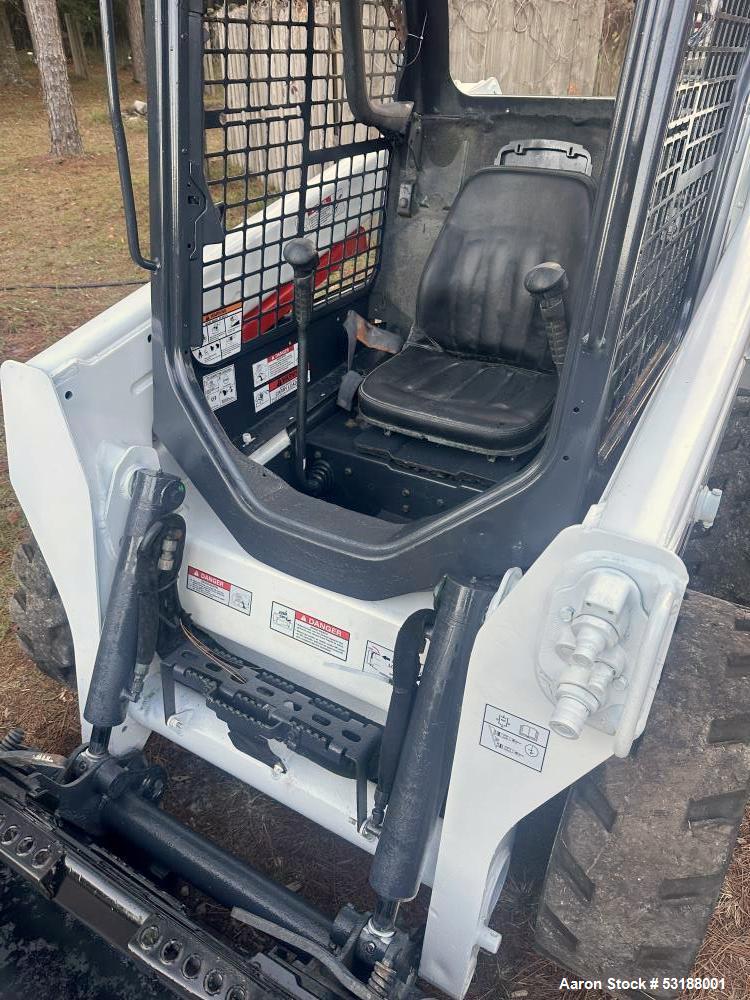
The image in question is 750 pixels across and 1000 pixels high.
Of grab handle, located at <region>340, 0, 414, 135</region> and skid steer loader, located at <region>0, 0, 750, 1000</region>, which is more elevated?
grab handle, located at <region>340, 0, 414, 135</region>

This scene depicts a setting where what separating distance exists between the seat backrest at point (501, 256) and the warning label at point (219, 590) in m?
1.09

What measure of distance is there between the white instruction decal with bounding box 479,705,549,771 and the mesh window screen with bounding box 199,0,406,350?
1016 millimetres

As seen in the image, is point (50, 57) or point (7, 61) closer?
point (50, 57)

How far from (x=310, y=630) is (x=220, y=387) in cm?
62

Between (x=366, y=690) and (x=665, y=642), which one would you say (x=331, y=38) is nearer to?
(x=366, y=690)

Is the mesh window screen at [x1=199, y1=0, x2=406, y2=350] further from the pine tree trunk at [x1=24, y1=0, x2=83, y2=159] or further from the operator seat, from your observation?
the pine tree trunk at [x1=24, y1=0, x2=83, y2=159]

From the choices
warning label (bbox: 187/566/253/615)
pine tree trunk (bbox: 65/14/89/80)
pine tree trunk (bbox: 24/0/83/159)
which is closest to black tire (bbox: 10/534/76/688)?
warning label (bbox: 187/566/253/615)

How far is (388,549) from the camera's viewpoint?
1525 mm

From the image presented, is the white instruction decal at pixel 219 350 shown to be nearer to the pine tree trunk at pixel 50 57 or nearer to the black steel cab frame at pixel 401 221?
the black steel cab frame at pixel 401 221

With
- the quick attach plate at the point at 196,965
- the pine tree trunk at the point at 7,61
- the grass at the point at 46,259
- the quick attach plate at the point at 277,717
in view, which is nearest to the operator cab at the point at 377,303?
the quick attach plate at the point at 277,717

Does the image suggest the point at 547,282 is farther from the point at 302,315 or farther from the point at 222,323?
the point at 222,323

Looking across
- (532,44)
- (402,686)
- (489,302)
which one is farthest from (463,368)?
(532,44)

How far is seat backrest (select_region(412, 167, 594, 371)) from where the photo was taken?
2.24 meters

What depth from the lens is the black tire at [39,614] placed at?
6.34ft
